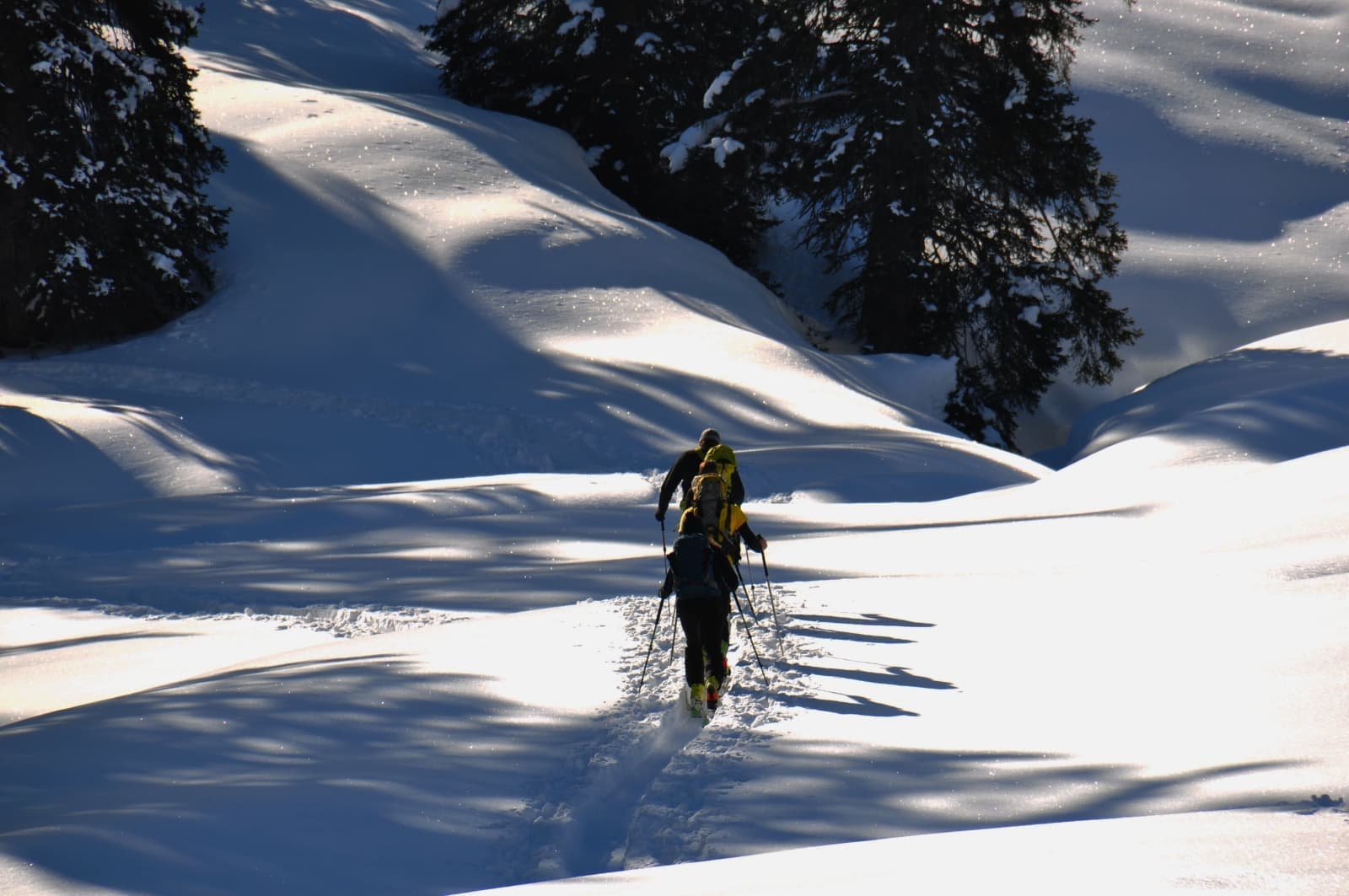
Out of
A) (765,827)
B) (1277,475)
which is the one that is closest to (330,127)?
(1277,475)

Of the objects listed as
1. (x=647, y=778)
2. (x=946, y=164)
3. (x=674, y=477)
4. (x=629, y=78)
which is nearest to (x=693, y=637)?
(x=647, y=778)

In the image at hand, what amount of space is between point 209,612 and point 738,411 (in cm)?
897

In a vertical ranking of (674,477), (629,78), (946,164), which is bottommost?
(674,477)

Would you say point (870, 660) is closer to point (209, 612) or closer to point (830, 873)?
point (830, 873)

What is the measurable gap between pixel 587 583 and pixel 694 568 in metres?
3.24

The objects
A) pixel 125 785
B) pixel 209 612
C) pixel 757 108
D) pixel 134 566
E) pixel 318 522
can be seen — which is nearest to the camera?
pixel 125 785

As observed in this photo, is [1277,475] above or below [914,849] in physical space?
above

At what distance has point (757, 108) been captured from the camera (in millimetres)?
22844

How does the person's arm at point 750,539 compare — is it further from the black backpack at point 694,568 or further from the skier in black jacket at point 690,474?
the black backpack at point 694,568

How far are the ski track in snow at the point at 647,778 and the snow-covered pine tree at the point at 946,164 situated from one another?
1558 cm

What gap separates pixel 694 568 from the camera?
6.88 m

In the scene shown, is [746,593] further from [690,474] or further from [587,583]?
[587,583]

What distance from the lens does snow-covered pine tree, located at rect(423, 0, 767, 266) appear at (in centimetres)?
2692

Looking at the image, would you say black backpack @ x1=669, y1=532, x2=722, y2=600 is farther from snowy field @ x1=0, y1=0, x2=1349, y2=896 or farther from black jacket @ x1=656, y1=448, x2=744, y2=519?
black jacket @ x1=656, y1=448, x2=744, y2=519
